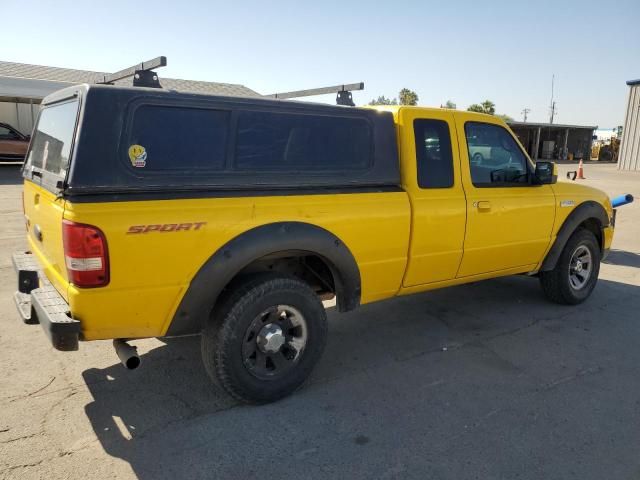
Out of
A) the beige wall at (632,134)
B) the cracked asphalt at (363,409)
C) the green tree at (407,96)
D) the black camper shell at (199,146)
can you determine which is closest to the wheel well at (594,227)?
the cracked asphalt at (363,409)

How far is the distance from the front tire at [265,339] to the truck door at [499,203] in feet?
5.40

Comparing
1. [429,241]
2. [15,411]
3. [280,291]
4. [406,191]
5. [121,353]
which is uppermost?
[406,191]

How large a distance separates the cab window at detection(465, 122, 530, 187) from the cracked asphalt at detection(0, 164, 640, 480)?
1.42m

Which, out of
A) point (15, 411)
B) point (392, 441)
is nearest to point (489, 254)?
point (392, 441)

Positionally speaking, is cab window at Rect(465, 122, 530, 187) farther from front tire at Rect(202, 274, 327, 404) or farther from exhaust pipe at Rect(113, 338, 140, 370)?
exhaust pipe at Rect(113, 338, 140, 370)

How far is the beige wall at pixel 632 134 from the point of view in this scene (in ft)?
84.6

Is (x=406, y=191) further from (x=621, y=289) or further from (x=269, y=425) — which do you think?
(x=621, y=289)

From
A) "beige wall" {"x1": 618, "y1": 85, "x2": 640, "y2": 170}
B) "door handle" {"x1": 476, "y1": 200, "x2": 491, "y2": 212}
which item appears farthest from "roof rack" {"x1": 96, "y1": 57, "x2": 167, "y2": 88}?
"beige wall" {"x1": 618, "y1": 85, "x2": 640, "y2": 170}

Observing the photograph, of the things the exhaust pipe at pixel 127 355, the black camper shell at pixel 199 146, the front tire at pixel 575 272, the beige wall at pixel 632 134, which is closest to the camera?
the black camper shell at pixel 199 146

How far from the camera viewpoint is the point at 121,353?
119 inches

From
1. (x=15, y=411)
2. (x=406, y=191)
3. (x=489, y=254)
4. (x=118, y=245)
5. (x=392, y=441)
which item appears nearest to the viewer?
(x=118, y=245)

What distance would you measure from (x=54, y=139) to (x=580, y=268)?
517cm

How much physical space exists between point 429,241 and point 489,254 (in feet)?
2.73

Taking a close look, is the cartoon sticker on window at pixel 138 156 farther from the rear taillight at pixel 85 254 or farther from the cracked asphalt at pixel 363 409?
the cracked asphalt at pixel 363 409
